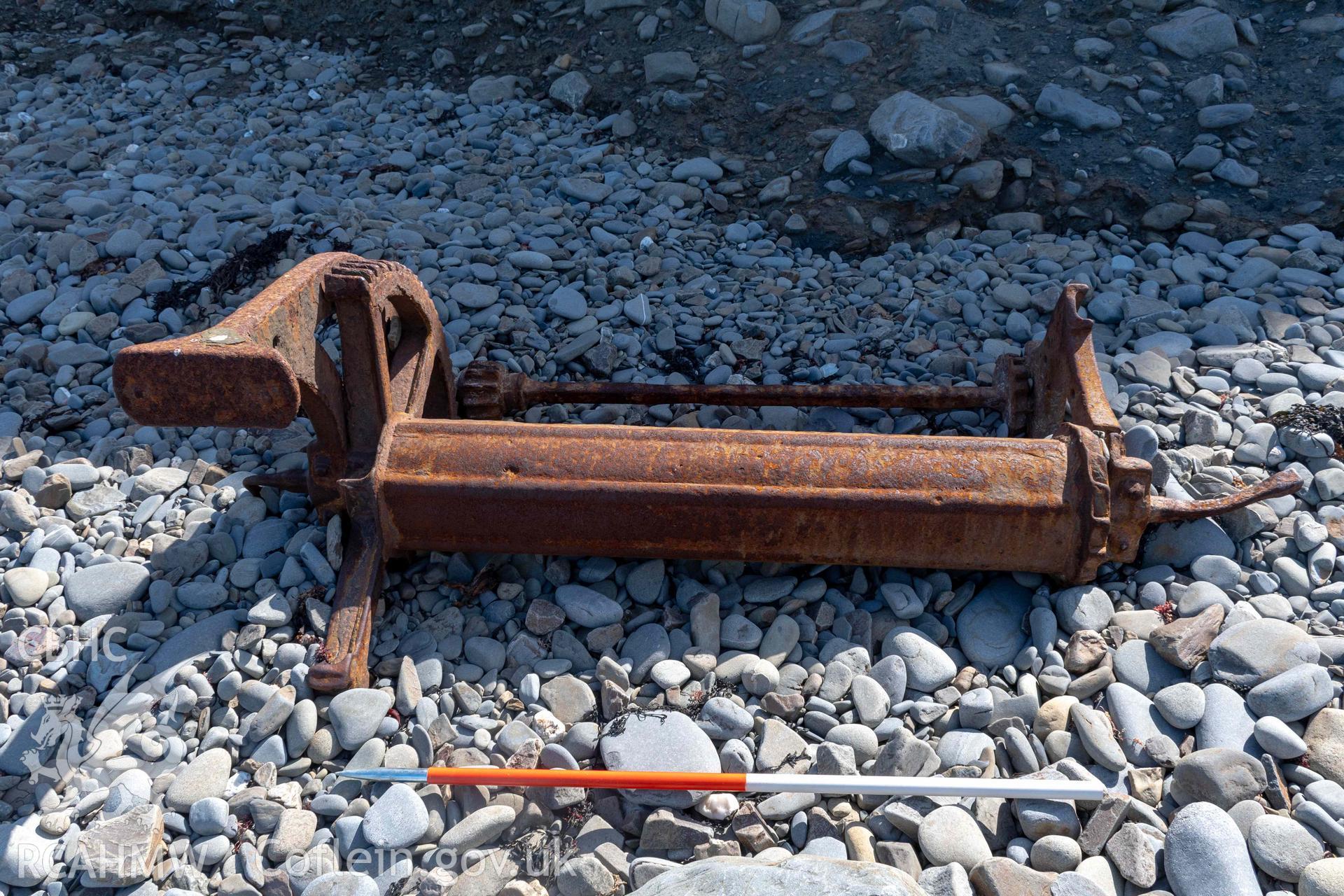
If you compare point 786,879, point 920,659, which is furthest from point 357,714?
point 920,659

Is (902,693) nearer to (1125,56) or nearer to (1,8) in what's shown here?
(1125,56)

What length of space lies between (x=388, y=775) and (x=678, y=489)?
1.11 m

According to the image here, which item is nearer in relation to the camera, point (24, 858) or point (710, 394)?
point (24, 858)

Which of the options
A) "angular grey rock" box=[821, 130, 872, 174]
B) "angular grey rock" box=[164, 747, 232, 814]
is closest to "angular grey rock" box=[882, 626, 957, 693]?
"angular grey rock" box=[164, 747, 232, 814]

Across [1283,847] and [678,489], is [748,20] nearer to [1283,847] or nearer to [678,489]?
[678,489]

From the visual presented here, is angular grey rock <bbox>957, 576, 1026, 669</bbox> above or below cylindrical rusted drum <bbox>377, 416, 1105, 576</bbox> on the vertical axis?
below

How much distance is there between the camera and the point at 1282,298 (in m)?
Answer: 4.42

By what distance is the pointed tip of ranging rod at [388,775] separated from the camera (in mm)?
2646

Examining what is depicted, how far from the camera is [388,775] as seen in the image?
104 inches

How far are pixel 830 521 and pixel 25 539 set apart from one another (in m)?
2.75

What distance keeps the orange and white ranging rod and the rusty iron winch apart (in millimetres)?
585

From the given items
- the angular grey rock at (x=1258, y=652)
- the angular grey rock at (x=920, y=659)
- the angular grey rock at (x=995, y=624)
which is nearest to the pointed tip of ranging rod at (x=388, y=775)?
the angular grey rock at (x=920, y=659)

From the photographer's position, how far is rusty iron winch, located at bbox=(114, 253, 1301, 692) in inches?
114

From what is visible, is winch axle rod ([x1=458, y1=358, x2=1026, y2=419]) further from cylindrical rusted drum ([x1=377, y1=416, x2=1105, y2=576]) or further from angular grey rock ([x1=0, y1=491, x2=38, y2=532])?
angular grey rock ([x1=0, y1=491, x2=38, y2=532])
